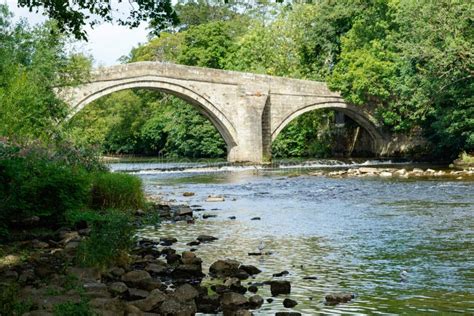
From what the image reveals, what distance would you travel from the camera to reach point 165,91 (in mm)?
30312

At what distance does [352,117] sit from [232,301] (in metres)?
32.3

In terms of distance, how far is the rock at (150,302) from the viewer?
539cm

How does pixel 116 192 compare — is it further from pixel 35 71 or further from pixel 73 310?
pixel 35 71

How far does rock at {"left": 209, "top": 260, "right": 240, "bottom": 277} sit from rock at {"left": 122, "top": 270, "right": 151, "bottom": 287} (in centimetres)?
98

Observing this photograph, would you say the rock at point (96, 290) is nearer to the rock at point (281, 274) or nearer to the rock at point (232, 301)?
the rock at point (232, 301)

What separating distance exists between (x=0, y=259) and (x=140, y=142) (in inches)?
1775

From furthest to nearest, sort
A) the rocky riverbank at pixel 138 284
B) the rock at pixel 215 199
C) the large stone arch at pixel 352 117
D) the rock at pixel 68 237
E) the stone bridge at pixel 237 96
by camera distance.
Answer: the large stone arch at pixel 352 117
the stone bridge at pixel 237 96
the rock at pixel 215 199
the rock at pixel 68 237
the rocky riverbank at pixel 138 284

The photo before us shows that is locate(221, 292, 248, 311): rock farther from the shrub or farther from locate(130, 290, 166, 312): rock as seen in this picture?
the shrub

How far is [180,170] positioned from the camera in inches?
1117

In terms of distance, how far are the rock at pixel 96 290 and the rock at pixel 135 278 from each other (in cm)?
40

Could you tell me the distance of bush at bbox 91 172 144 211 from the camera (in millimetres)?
11664

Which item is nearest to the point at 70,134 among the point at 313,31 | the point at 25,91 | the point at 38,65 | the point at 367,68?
the point at 25,91

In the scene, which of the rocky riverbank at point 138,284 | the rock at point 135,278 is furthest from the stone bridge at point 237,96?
the rock at point 135,278

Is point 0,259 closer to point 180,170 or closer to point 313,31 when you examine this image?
point 180,170
